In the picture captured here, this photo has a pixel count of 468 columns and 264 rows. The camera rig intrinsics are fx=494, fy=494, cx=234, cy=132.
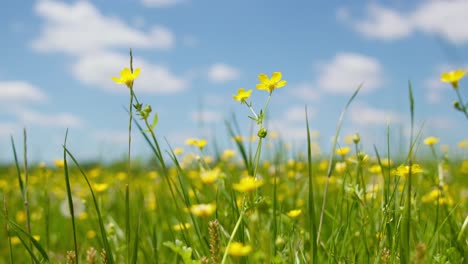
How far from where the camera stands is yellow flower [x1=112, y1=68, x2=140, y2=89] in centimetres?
146

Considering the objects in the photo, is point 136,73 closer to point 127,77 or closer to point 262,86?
point 127,77

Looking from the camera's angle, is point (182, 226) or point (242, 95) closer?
point (242, 95)

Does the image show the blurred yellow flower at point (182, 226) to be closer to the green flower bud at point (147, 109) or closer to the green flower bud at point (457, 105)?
the green flower bud at point (147, 109)

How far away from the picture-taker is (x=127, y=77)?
1473 millimetres

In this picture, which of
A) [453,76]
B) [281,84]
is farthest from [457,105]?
[281,84]

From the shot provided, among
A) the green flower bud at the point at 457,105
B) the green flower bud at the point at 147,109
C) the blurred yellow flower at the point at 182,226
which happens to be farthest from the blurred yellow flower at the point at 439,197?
the green flower bud at the point at 147,109

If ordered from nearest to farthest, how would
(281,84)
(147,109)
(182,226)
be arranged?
(147,109), (281,84), (182,226)

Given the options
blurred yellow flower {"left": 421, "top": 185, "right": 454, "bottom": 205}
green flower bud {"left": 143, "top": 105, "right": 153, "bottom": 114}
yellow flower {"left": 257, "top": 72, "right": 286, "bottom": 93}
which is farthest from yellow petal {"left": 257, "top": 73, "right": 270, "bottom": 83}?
blurred yellow flower {"left": 421, "top": 185, "right": 454, "bottom": 205}

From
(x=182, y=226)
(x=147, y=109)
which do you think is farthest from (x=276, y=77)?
(x=182, y=226)

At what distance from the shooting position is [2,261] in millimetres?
3678

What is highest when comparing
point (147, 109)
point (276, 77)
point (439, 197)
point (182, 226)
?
point (276, 77)

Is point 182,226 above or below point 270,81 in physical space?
below

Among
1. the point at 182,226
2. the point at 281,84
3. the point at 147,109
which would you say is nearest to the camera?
the point at 147,109

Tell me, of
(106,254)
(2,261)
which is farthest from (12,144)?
(2,261)
